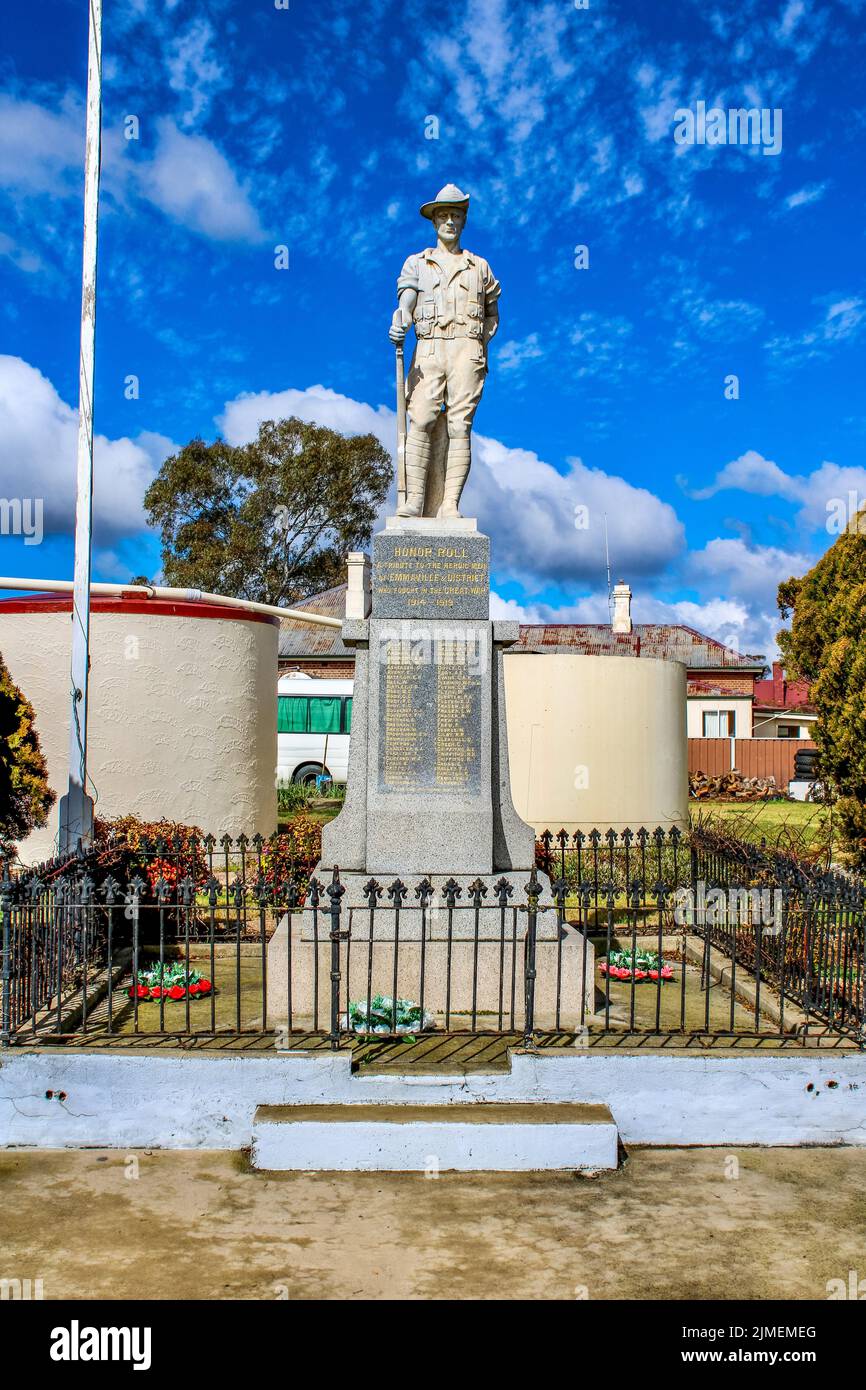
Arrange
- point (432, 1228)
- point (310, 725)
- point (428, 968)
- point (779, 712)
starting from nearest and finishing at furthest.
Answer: point (432, 1228), point (428, 968), point (310, 725), point (779, 712)

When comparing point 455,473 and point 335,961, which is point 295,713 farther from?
point 335,961

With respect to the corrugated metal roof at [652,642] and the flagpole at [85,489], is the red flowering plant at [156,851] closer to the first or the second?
the flagpole at [85,489]

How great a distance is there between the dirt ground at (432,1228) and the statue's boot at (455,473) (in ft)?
13.9

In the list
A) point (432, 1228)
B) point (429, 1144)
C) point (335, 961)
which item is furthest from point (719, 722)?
point (432, 1228)

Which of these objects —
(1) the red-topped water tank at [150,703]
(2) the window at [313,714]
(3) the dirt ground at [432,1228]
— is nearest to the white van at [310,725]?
(2) the window at [313,714]

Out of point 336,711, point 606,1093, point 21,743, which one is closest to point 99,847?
point 21,743

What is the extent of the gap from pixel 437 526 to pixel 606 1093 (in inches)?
147

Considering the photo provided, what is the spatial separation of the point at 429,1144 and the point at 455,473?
4.38 meters

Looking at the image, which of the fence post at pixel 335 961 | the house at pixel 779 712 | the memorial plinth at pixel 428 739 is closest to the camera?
the fence post at pixel 335 961

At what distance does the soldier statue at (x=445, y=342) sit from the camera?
719 centimetres

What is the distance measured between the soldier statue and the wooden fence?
24.5 metres

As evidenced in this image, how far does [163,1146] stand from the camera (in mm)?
5113

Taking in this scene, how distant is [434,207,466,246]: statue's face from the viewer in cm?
721

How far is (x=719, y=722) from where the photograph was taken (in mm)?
33438
